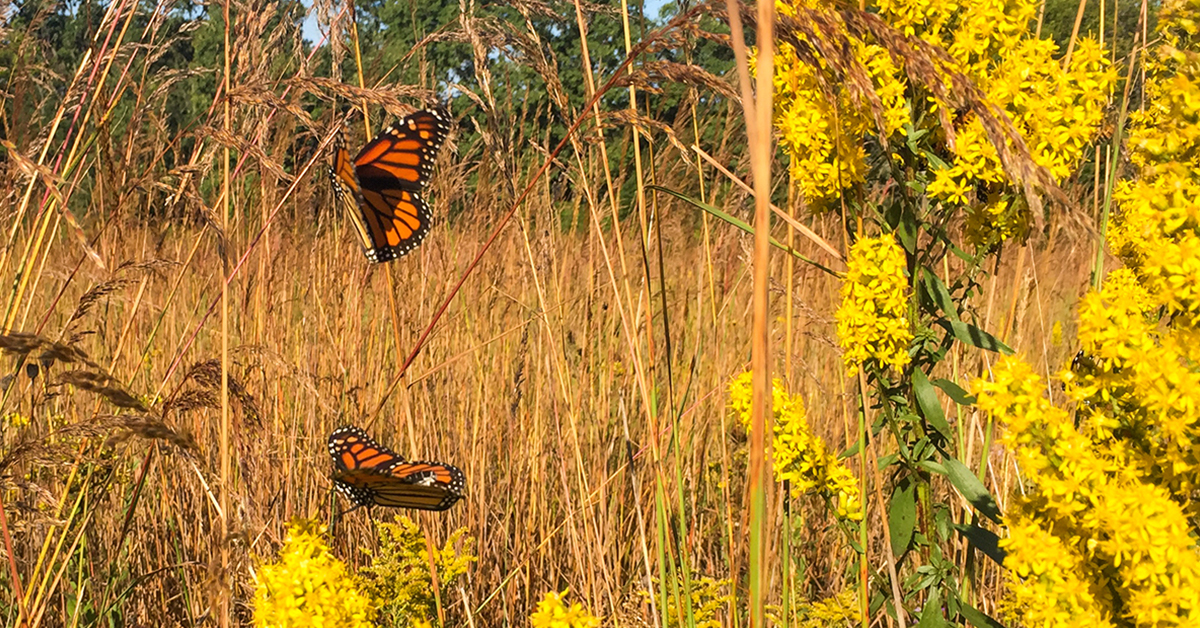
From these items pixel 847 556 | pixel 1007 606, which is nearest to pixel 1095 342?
pixel 1007 606

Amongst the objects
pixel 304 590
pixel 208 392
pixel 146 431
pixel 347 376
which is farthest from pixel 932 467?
pixel 347 376

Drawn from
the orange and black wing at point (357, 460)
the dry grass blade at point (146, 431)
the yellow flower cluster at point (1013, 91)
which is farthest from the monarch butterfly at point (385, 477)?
the yellow flower cluster at point (1013, 91)

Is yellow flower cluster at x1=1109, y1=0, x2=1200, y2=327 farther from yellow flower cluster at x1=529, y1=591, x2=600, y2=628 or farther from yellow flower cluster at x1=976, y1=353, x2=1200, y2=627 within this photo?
yellow flower cluster at x1=529, y1=591, x2=600, y2=628

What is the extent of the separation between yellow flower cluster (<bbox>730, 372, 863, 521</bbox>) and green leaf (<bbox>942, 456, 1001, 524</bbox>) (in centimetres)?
31

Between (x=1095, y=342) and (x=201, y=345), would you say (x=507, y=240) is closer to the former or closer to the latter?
(x=201, y=345)

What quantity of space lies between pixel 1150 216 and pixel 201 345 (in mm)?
3364

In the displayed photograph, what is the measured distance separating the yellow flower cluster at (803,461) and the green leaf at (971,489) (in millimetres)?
309

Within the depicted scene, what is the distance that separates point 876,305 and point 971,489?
0.98 ft

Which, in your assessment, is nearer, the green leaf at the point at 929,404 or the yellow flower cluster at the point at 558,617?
the yellow flower cluster at the point at 558,617

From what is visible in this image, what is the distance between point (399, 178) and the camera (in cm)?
261

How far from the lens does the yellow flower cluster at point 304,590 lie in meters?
1.26

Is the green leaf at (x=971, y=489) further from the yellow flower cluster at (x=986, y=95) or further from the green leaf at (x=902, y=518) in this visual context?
the yellow flower cluster at (x=986, y=95)

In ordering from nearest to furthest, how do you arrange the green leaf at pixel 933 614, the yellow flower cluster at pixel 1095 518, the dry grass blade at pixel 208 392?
1. the yellow flower cluster at pixel 1095 518
2. the green leaf at pixel 933 614
3. the dry grass blade at pixel 208 392

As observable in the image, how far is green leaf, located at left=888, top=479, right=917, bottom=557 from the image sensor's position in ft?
4.89
